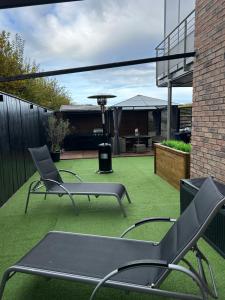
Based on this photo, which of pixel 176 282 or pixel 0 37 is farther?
pixel 0 37

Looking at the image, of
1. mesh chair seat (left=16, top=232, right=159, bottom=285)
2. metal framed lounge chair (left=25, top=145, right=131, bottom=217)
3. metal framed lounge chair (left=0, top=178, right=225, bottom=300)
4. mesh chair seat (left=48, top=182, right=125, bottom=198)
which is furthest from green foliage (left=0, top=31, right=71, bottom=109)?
metal framed lounge chair (left=0, top=178, right=225, bottom=300)

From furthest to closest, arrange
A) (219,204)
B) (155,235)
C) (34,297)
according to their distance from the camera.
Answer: (155,235) < (34,297) < (219,204)

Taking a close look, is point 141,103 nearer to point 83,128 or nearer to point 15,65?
point 83,128

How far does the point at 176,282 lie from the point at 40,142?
308 inches

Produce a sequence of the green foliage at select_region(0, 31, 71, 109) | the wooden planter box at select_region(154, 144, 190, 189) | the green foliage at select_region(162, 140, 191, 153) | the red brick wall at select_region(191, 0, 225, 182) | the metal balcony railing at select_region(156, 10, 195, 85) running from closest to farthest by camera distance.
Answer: the red brick wall at select_region(191, 0, 225, 182), the wooden planter box at select_region(154, 144, 190, 189), the green foliage at select_region(162, 140, 191, 153), the metal balcony railing at select_region(156, 10, 195, 85), the green foliage at select_region(0, 31, 71, 109)

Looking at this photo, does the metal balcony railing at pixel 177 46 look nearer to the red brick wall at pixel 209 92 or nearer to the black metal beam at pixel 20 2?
the red brick wall at pixel 209 92

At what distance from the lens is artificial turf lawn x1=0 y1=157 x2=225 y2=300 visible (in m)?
2.44

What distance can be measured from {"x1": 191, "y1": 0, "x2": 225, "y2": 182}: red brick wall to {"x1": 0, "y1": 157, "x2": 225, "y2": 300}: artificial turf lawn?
1.06m

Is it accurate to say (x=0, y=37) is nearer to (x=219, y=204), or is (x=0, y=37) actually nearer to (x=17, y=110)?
(x=17, y=110)

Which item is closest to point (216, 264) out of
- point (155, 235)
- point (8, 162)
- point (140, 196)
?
point (155, 235)

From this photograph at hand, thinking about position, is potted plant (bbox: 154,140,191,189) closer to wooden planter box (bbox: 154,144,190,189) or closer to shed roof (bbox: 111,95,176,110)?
wooden planter box (bbox: 154,144,190,189)

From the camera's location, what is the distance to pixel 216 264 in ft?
9.28

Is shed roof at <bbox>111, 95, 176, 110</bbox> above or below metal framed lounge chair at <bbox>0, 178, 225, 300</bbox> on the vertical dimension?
above

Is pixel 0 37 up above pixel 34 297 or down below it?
above
